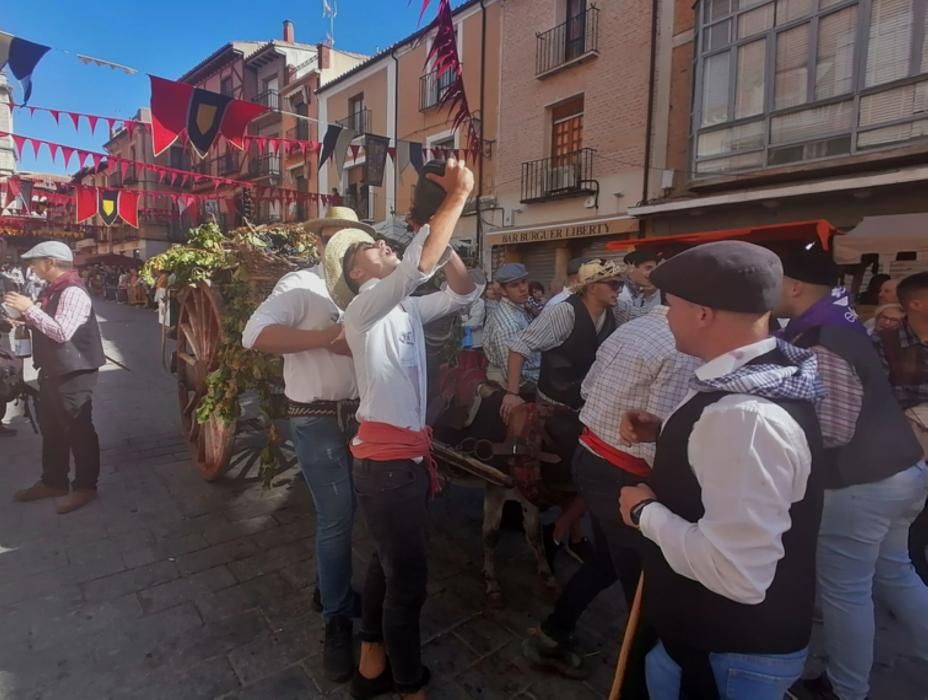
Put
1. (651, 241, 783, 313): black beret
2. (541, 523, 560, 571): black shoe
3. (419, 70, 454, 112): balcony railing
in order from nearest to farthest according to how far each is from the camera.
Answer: (651, 241, 783, 313): black beret
(541, 523, 560, 571): black shoe
(419, 70, 454, 112): balcony railing

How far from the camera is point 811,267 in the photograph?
81.0 inches

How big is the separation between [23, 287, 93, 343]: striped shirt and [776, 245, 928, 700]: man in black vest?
4.15 m

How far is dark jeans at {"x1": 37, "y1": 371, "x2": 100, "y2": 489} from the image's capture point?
3752mm

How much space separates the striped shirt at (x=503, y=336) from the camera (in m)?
3.70

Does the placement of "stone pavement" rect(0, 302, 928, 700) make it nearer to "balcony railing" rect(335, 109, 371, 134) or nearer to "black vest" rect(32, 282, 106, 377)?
"black vest" rect(32, 282, 106, 377)

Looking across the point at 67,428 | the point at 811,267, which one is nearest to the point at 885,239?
the point at 811,267

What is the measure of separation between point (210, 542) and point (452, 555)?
58.9 inches

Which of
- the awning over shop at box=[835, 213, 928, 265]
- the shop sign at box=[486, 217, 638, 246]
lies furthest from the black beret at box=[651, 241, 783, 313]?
the shop sign at box=[486, 217, 638, 246]

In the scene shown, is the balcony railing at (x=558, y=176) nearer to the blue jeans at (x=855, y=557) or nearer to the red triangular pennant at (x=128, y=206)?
the red triangular pennant at (x=128, y=206)

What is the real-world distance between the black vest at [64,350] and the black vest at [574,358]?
10.1ft

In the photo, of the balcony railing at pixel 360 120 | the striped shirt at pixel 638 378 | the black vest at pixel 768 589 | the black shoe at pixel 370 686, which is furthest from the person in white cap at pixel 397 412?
the balcony railing at pixel 360 120

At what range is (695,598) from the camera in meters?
1.28

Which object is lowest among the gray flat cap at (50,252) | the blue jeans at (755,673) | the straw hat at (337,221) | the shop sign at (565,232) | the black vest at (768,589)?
the blue jeans at (755,673)

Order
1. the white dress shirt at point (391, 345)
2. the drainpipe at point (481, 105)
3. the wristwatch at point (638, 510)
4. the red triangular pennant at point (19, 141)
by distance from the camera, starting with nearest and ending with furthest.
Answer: the wristwatch at point (638, 510)
the white dress shirt at point (391, 345)
the red triangular pennant at point (19, 141)
the drainpipe at point (481, 105)
